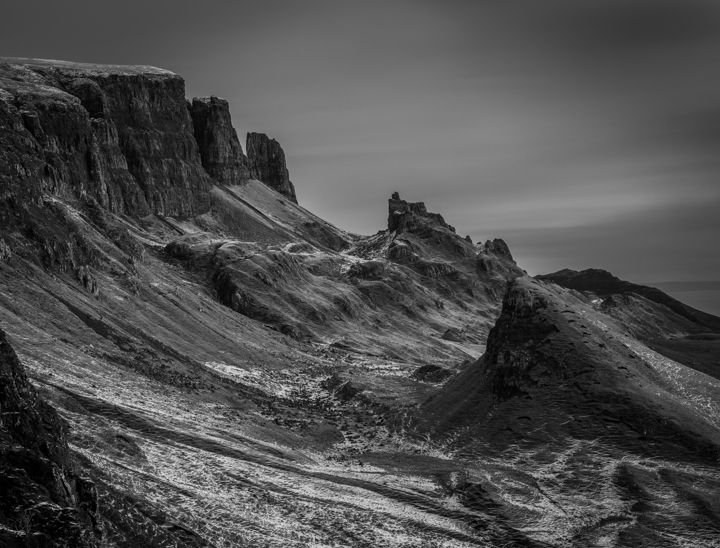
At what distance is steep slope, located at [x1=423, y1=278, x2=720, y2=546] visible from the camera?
73.1 meters

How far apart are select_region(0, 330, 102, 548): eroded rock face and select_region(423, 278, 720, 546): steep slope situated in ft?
154

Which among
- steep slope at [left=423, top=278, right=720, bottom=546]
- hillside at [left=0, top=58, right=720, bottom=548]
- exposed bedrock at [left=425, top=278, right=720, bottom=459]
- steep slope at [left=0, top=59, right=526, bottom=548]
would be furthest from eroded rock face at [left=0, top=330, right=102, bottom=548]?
exposed bedrock at [left=425, top=278, right=720, bottom=459]

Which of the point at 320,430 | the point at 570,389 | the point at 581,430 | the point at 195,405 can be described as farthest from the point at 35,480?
the point at 570,389

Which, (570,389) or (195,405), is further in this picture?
(570,389)

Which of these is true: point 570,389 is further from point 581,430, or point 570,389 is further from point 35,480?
point 35,480

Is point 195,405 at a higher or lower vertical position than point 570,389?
lower

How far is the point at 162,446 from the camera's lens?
75000 mm

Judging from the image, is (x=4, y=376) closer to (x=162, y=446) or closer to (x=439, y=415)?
(x=162, y=446)

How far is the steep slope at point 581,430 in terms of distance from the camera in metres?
73.1

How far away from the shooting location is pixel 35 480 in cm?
3953

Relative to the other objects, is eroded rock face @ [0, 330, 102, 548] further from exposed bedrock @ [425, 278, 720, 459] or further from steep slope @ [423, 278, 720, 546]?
exposed bedrock @ [425, 278, 720, 459]

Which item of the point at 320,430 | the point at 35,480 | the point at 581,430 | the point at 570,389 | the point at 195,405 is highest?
the point at 570,389

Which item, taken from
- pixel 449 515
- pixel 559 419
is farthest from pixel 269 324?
pixel 449 515

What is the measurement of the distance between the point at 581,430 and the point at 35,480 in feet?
245
